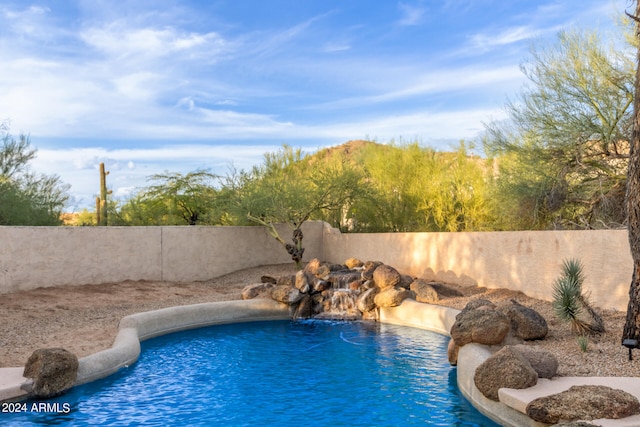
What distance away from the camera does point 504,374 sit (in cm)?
684

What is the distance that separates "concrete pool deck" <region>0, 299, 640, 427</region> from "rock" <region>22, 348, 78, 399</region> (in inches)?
4.9

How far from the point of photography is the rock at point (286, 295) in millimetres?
14859

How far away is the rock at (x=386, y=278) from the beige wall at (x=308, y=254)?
2480 mm

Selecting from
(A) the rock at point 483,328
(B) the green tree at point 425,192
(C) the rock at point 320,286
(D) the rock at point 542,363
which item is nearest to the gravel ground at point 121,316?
(D) the rock at point 542,363

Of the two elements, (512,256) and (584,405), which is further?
(512,256)

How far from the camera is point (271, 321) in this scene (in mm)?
14594

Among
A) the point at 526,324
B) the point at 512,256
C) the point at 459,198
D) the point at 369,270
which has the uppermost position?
the point at 459,198

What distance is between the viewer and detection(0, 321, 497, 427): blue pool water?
7086 mm

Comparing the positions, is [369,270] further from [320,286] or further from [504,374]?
[504,374]

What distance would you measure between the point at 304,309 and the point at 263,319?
107 cm

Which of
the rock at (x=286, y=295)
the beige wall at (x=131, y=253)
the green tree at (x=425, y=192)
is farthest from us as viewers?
the green tree at (x=425, y=192)

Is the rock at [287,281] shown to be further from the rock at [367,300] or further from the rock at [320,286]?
the rock at [367,300]

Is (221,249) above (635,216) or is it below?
below

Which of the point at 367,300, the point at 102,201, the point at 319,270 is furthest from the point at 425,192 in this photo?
the point at 102,201
